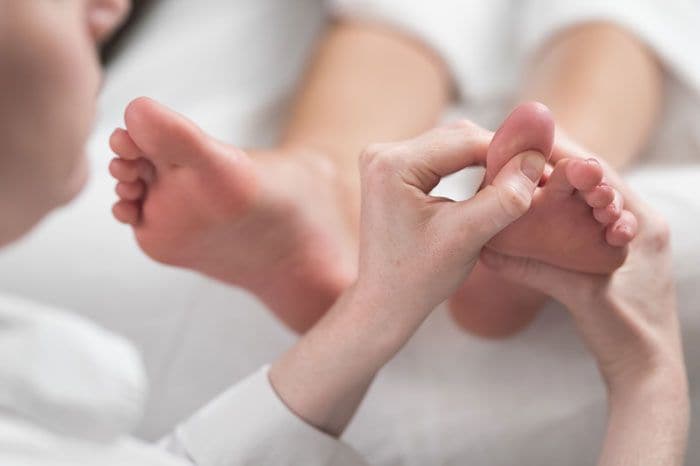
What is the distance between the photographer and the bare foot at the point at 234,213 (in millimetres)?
480

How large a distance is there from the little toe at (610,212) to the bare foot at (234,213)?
0.17 meters

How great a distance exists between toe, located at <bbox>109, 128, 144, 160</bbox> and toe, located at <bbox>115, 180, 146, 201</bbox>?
19mm

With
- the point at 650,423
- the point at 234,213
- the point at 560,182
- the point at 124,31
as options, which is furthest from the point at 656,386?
the point at 124,31

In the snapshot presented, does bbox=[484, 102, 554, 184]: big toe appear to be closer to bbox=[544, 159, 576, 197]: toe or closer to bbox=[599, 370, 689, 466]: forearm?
bbox=[544, 159, 576, 197]: toe

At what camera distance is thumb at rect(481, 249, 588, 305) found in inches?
18.3

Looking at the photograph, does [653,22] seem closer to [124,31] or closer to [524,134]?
[524,134]

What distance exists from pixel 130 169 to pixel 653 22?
1.25 feet

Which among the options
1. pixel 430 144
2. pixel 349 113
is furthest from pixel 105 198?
pixel 430 144

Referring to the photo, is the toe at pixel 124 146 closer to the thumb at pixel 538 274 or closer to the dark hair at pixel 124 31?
the thumb at pixel 538 274

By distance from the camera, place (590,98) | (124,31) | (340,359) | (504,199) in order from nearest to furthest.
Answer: (504,199) < (340,359) < (590,98) < (124,31)

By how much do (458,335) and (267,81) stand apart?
0.31 metres

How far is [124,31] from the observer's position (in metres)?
0.84

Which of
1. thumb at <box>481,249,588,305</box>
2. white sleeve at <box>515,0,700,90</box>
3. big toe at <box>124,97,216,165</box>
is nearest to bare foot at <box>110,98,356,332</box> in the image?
big toe at <box>124,97,216,165</box>

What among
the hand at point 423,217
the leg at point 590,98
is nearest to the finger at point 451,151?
the hand at point 423,217
